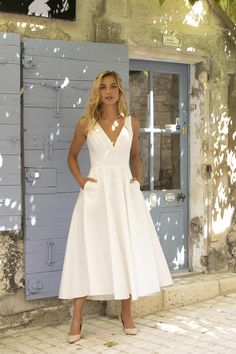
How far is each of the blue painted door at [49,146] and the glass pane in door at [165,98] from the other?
1.09m

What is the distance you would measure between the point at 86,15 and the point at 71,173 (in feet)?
4.79

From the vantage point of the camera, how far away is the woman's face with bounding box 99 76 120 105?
4262 millimetres

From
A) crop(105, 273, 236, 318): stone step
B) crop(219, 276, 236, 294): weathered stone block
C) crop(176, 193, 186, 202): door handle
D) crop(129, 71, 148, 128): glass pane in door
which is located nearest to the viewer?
crop(105, 273, 236, 318): stone step

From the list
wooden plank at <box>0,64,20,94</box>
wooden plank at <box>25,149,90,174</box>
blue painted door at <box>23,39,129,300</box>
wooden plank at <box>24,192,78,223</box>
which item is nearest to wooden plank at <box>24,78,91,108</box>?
blue painted door at <box>23,39,129,300</box>

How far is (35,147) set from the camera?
15.1 feet

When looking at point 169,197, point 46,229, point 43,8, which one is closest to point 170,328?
point 46,229

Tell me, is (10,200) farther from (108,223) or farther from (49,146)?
(108,223)

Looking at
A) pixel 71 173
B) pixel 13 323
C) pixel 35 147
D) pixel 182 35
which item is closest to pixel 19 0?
pixel 35 147

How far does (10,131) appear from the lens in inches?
174

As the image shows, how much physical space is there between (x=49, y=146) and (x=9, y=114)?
1.49ft

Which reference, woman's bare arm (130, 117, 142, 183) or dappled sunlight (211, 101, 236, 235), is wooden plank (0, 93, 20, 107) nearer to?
woman's bare arm (130, 117, 142, 183)

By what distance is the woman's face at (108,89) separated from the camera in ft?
14.0

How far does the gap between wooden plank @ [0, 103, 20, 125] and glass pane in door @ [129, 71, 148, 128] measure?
4.88ft

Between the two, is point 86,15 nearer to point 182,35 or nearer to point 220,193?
point 182,35
